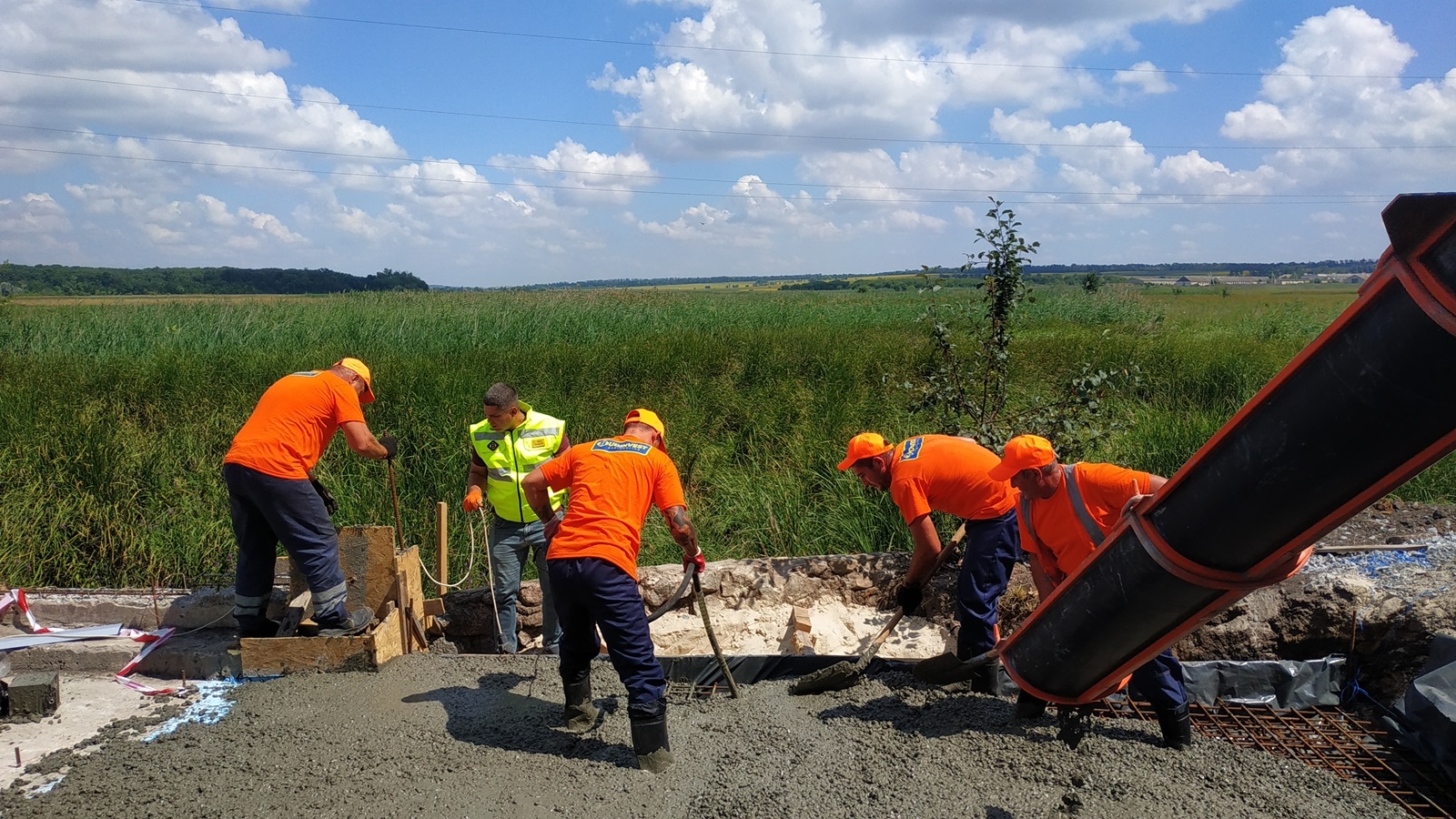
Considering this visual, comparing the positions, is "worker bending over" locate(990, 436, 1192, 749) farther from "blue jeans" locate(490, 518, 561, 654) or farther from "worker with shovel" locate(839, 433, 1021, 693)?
"blue jeans" locate(490, 518, 561, 654)

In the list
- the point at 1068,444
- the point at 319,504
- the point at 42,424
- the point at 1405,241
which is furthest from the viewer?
the point at 42,424

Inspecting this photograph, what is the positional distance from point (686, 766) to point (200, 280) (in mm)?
59478

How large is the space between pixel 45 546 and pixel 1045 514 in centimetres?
665

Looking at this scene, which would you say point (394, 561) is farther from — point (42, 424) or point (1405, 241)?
point (1405, 241)

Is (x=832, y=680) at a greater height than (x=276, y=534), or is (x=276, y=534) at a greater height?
(x=276, y=534)

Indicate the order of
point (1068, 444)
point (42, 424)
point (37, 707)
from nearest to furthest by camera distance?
point (37, 707) < point (1068, 444) < point (42, 424)

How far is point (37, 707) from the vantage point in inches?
167

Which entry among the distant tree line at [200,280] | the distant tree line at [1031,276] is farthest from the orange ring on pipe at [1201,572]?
the distant tree line at [200,280]

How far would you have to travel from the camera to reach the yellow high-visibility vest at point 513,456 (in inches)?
200

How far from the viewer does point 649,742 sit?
12.2 ft

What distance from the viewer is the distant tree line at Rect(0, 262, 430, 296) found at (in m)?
43.5

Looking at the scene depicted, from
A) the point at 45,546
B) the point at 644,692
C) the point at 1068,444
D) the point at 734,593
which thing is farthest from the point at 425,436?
the point at 1068,444

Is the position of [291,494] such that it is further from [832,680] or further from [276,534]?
[832,680]

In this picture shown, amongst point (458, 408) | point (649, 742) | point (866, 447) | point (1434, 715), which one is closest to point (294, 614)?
point (649, 742)
